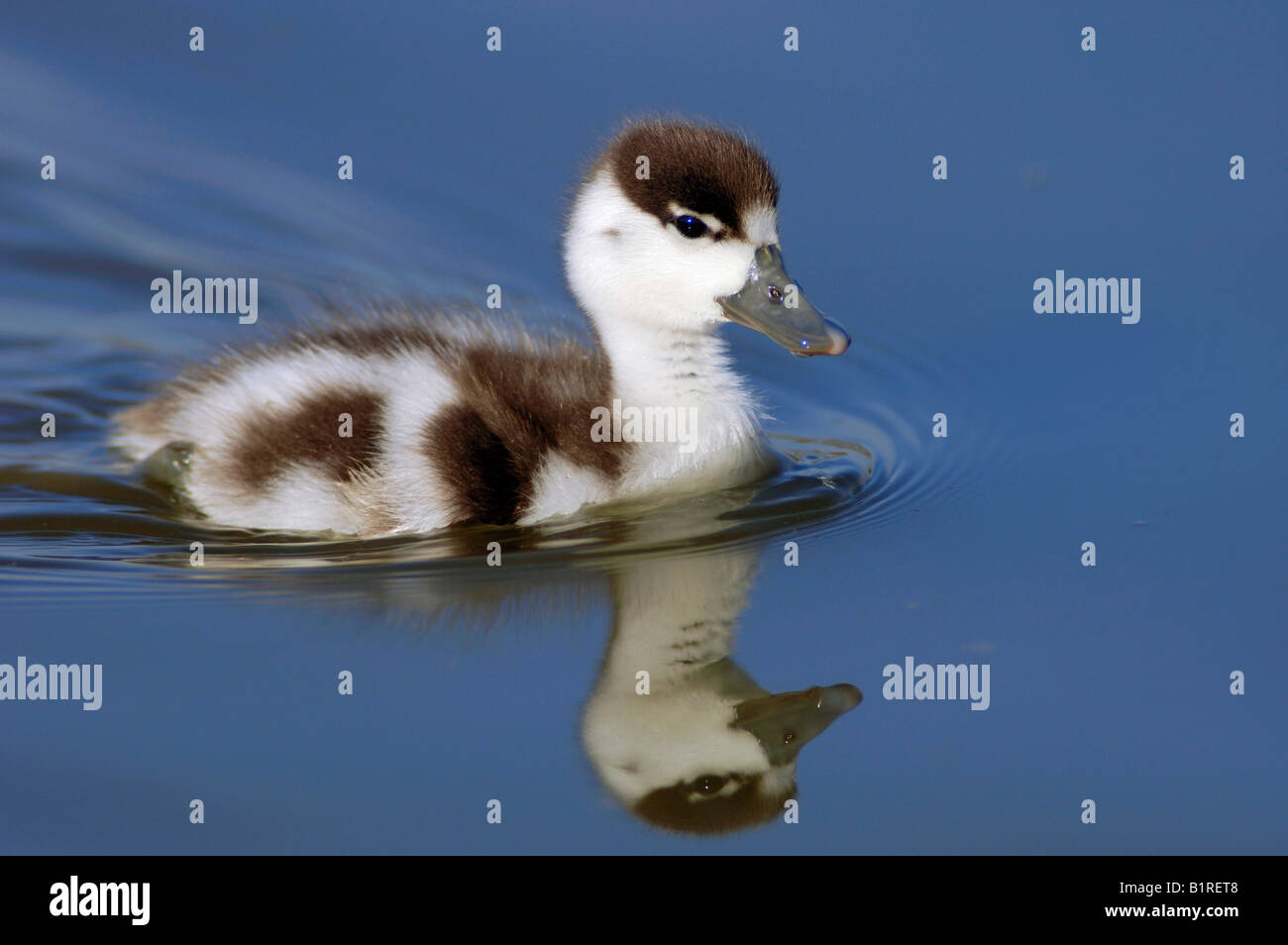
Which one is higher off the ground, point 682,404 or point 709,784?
point 682,404

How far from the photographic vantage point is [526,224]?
5.59m

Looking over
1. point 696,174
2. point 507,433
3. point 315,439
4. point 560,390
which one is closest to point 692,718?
point 507,433

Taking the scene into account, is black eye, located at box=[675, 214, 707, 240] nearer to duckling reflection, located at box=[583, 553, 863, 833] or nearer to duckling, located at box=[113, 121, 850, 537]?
duckling, located at box=[113, 121, 850, 537]

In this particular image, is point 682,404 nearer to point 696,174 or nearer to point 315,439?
point 696,174

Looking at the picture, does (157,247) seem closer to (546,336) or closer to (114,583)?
(546,336)

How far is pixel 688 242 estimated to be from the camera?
13.3 ft

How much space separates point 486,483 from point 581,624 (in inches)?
18.8

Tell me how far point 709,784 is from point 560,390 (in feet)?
4.19

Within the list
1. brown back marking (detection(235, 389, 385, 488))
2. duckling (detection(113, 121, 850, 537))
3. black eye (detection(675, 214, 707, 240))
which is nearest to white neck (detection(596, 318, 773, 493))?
duckling (detection(113, 121, 850, 537))

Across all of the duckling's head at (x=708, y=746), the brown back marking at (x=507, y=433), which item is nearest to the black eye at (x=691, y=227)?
the brown back marking at (x=507, y=433)

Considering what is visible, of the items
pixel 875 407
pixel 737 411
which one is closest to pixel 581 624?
pixel 737 411

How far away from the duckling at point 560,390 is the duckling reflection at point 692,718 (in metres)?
0.43

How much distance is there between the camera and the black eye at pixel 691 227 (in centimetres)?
402

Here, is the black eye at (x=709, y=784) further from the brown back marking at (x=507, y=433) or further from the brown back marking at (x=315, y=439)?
the brown back marking at (x=315, y=439)
